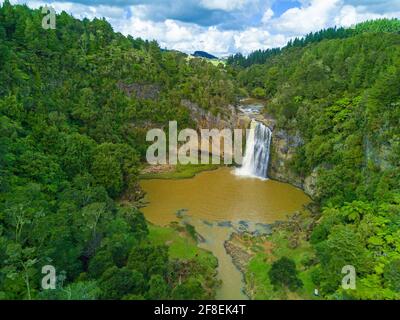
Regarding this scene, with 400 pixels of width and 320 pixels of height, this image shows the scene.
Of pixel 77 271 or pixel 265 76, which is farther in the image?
pixel 265 76

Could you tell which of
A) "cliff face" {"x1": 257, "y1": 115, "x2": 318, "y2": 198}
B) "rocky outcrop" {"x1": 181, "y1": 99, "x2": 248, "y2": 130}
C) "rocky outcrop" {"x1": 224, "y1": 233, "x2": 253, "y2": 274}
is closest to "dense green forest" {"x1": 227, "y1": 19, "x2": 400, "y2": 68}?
"rocky outcrop" {"x1": 181, "y1": 99, "x2": 248, "y2": 130}

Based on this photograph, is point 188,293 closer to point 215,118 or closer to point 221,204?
point 221,204

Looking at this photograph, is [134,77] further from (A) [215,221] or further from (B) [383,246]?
(B) [383,246]

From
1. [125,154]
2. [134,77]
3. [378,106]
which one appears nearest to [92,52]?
[134,77]

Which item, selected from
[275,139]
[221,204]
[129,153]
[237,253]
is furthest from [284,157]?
[237,253]

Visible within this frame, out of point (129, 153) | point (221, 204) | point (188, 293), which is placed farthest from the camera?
point (129, 153)

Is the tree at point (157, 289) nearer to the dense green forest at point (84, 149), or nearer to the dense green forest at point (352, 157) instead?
the dense green forest at point (84, 149)

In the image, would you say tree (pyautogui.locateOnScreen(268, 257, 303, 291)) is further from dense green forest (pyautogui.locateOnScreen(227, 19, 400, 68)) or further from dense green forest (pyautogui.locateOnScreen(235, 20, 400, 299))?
dense green forest (pyautogui.locateOnScreen(227, 19, 400, 68))
